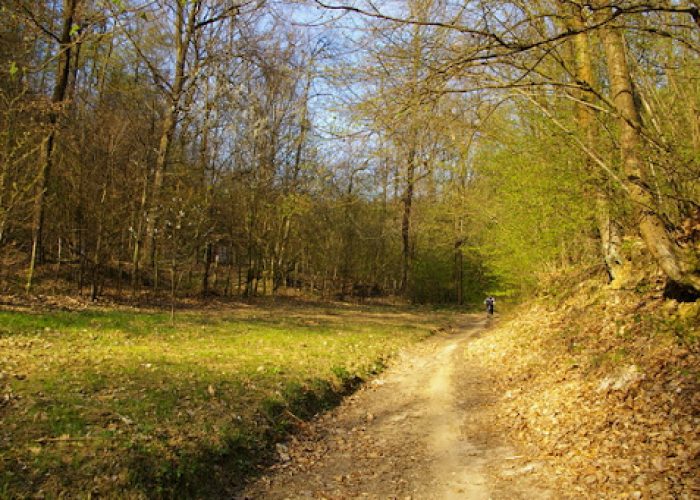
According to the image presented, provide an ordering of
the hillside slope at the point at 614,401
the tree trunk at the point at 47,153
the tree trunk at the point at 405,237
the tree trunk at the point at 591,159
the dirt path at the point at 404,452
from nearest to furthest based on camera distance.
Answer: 1. the hillside slope at the point at 614,401
2. the dirt path at the point at 404,452
3. the tree trunk at the point at 591,159
4. the tree trunk at the point at 47,153
5. the tree trunk at the point at 405,237

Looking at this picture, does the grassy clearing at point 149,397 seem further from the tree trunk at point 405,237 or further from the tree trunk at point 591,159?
the tree trunk at point 405,237

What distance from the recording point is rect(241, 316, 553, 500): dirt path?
189 inches

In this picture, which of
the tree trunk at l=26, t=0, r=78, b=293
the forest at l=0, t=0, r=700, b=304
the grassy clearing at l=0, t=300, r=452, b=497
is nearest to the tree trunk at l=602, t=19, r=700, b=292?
the forest at l=0, t=0, r=700, b=304

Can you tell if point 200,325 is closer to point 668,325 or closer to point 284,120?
point 668,325

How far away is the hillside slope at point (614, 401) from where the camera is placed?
4207mm

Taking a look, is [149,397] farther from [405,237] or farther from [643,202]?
[405,237]

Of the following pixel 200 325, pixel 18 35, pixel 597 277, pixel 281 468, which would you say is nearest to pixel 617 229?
pixel 597 277

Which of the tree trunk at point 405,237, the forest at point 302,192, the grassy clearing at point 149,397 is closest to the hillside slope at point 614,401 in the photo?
the forest at point 302,192

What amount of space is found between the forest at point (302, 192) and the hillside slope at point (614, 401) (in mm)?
127

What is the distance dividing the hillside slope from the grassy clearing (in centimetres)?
314

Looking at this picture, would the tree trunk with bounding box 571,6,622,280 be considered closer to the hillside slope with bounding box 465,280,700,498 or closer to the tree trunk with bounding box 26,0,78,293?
the hillside slope with bounding box 465,280,700,498

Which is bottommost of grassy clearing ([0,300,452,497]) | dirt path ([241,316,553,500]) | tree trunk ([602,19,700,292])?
dirt path ([241,316,553,500])

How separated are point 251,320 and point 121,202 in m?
5.50

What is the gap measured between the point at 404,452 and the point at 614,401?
253 cm
